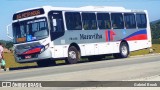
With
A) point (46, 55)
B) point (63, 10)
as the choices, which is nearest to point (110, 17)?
point (63, 10)

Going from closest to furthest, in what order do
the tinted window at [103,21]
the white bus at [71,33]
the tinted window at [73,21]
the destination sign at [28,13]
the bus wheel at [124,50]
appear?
the white bus at [71,33] < the destination sign at [28,13] < the tinted window at [73,21] < the tinted window at [103,21] < the bus wheel at [124,50]

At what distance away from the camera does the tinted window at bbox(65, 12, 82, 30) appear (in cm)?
2561

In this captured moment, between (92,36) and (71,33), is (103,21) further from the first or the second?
(71,33)

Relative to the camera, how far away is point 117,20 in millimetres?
30000

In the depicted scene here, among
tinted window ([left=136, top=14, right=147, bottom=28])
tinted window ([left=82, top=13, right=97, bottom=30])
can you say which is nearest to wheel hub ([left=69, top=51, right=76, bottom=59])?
tinted window ([left=82, top=13, right=97, bottom=30])

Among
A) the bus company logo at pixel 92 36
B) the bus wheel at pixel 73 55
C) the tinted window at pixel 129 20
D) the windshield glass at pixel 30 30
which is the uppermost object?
the tinted window at pixel 129 20

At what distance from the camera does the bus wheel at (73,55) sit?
25.8 metres

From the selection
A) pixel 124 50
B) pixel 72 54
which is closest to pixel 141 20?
pixel 124 50

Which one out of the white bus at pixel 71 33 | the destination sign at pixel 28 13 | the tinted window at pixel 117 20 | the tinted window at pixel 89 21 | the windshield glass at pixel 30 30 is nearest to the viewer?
the windshield glass at pixel 30 30

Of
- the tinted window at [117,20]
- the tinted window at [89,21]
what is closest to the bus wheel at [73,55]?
the tinted window at [89,21]

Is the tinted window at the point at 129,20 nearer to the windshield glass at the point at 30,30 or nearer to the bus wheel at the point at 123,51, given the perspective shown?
the bus wheel at the point at 123,51

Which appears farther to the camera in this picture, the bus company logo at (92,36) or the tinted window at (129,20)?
the tinted window at (129,20)

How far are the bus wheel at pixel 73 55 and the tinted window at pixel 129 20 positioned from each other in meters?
5.96

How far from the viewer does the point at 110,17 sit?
96.5 feet
